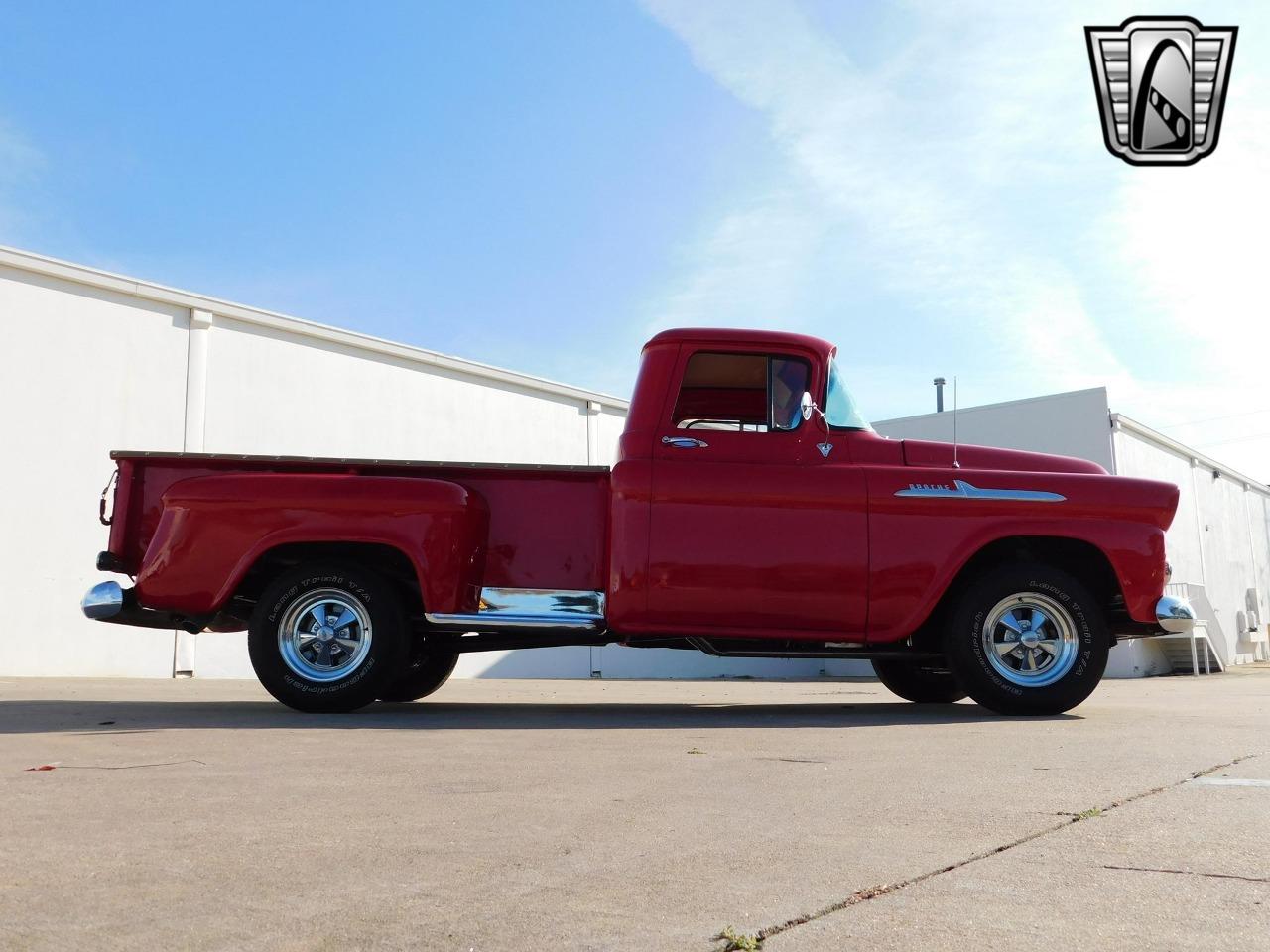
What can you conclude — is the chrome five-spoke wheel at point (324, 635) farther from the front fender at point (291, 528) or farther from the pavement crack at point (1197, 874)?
the pavement crack at point (1197, 874)

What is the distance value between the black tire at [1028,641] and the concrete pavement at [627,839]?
2.97ft

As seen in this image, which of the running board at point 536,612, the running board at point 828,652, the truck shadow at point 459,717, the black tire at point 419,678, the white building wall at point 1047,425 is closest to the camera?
the truck shadow at point 459,717

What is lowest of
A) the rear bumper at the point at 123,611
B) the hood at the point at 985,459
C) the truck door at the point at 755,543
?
the rear bumper at the point at 123,611

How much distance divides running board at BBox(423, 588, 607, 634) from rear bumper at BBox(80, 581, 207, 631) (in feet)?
4.99

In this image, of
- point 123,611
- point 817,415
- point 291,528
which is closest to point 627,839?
point 291,528

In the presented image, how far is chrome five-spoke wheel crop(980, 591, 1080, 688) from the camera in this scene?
6.52m

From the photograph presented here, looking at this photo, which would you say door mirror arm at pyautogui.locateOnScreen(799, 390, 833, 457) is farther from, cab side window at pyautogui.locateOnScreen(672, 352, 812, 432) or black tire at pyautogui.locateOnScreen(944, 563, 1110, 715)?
black tire at pyautogui.locateOnScreen(944, 563, 1110, 715)

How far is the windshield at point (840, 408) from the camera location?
6.83m

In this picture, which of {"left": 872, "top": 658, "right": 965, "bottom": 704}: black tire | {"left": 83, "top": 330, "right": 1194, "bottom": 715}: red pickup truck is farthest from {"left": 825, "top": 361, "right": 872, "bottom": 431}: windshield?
{"left": 872, "top": 658, "right": 965, "bottom": 704}: black tire

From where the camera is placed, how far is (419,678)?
311 inches

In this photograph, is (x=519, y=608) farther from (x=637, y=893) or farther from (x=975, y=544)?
(x=637, y=893)

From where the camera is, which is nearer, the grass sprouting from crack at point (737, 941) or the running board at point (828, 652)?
the grass sprouting from crack at point (737, 941)

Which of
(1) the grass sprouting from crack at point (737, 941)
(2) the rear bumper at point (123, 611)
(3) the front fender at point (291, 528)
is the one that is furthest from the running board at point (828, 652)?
(1) the grass sprouting from crack at point (737, 941)

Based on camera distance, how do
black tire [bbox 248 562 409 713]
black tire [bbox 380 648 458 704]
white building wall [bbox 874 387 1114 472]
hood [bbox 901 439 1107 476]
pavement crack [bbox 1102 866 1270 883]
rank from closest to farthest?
pavement crack [bbox 1102 866 1270 883] → black tire [bbox 248 562 409 713] → hood [bbox 901 439 1107 476] → black tire [bbox 380 648 458 704] → white building wall [bbox 874 387 1114 472]
